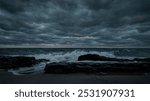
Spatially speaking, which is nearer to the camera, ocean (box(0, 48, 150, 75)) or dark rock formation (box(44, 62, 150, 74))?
dark rock formation (box(44, 62, 150, 74))

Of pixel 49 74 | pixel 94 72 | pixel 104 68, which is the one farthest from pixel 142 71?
pixel 49 74

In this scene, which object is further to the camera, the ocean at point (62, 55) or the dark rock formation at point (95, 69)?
the ocean at point (62, 55)

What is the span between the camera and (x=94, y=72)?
4891 millimetres

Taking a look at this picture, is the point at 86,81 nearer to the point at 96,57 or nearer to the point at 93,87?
the point at 93,87

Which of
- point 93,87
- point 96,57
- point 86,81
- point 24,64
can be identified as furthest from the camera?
point 96,57

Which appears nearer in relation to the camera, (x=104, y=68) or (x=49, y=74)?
(x=49, y=74)

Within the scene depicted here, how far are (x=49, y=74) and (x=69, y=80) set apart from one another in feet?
3.04

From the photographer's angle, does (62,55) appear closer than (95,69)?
No

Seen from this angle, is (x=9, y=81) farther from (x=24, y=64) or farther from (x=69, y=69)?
(x=24, y=64)

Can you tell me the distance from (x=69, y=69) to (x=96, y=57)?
4710mm

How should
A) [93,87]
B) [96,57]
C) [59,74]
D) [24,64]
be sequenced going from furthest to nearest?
1. [96,57]
2. [24,64]
3. [59,74]
4. [93,87]

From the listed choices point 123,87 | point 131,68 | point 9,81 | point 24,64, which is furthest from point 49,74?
point 24,64

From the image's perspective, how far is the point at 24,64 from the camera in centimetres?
749

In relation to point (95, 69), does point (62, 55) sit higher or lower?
higher
